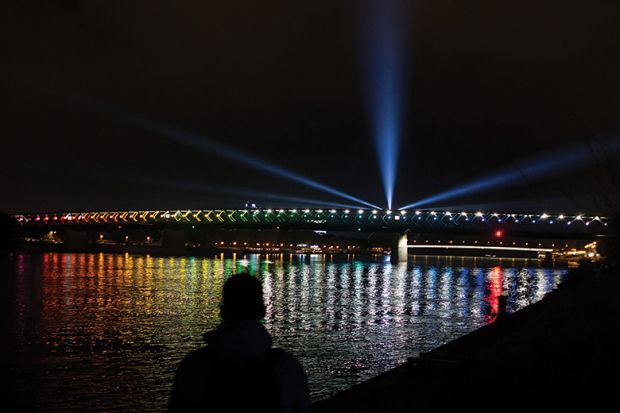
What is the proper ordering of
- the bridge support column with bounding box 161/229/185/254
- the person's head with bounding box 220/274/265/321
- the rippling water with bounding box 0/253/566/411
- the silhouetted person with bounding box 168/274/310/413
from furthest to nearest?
the bridge support column with bounding box 161/229/185/254, the rippling water with bounding box 0/253/566/411, the person's head with bounding box 220/274/265/321, the silhouetted person with bounding box 168/274/310/413

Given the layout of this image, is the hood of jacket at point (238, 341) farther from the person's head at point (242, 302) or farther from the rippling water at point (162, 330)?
the rippling water at point (162, 330)

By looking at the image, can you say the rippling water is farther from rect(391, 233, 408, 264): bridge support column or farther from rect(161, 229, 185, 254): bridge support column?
rect(161, 229, 185, 254): bridge support column

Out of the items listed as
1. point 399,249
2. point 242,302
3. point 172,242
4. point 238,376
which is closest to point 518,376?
A: point 242,302

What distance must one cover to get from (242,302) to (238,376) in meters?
0.53

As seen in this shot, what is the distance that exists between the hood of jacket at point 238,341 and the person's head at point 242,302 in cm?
12

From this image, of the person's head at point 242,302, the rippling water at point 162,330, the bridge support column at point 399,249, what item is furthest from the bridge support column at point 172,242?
the person's head at point 242,302

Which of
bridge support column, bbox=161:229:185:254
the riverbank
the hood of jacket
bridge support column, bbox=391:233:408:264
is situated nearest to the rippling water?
the riverbank

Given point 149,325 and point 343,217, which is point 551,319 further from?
point 343,217

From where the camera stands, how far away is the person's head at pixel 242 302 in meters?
4.48

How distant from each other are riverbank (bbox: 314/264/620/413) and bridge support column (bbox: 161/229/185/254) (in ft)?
590

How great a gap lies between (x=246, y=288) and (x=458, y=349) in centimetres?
1792

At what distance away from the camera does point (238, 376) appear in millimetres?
4180

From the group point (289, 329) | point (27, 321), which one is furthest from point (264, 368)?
point (27, 321)

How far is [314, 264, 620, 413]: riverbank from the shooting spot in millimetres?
11664
